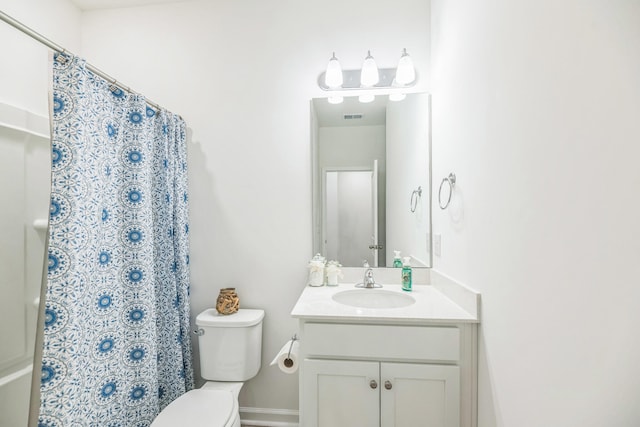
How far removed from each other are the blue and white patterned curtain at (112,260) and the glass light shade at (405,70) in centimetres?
142

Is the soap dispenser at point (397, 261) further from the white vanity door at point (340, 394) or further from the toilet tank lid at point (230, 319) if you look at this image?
the toilet tank lid at point (230, 319)

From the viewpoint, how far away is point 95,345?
A: 4.06 ft

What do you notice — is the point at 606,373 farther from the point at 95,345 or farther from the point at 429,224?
the point at 95,345

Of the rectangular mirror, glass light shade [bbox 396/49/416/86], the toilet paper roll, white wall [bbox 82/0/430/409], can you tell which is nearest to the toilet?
white wall [bbox 82/0/430/409]

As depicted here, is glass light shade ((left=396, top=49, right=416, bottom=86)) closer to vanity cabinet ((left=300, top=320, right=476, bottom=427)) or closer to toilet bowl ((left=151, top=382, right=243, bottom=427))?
vanity cabinet ((left=300, top=320, right=476, bottom=427))

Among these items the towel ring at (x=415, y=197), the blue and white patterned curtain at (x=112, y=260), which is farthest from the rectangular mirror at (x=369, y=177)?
the blue and white patterned curtain at (x=112, y=260)

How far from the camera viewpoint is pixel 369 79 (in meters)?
1.76

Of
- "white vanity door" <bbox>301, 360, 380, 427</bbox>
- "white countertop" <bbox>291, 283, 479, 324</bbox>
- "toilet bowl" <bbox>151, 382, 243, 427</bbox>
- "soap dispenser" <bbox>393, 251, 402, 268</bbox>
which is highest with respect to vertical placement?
"soap dispenser" <bbox>393, 251, 402, 268</bbox>

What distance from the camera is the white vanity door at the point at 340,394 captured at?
4.11 feet

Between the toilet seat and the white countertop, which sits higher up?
the white countertop

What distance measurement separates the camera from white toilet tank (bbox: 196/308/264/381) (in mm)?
1674

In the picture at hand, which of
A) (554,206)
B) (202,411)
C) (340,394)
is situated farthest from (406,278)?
(202,411)

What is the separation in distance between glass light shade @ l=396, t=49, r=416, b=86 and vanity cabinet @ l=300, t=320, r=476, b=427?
4.61 feet

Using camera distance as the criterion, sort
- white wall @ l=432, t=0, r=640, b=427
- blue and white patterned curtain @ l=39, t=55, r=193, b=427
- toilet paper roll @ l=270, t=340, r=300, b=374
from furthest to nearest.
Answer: toilet paper roll @ l=270, t=340, r=300, b=374 → blue and white patterned curtain @ l=39, t=55, r=193, b=427 → white wall @ l=432, t=0, r=640, b=427
